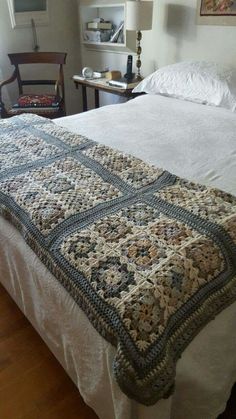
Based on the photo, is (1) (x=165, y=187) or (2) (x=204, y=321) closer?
(2) (x=204, y=321)

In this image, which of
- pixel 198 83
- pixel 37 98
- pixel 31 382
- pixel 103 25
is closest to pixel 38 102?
pixel 37 98

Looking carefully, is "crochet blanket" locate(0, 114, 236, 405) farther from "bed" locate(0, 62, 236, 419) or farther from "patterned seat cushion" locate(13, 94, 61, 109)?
"patterned seat cushion" locate(13, 94, 61, 109)

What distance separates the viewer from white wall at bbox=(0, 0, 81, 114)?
10.7 feet

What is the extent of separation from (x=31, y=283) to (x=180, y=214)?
0.54 metres

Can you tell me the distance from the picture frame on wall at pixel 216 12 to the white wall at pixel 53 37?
1699 millimetres

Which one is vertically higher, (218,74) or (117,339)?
(218,74)

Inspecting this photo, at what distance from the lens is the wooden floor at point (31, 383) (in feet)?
3.71

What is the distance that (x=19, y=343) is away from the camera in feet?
4.54

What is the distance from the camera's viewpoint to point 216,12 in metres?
2.35

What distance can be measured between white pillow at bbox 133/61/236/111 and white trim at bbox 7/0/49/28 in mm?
1657

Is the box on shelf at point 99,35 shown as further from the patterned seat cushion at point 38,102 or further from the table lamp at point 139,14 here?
the patterned seat cushion at point 38,102

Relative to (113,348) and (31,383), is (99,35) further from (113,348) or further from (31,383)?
(113,348)

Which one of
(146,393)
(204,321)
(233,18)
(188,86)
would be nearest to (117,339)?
(146,393)

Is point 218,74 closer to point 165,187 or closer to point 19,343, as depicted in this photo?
point 165,187
